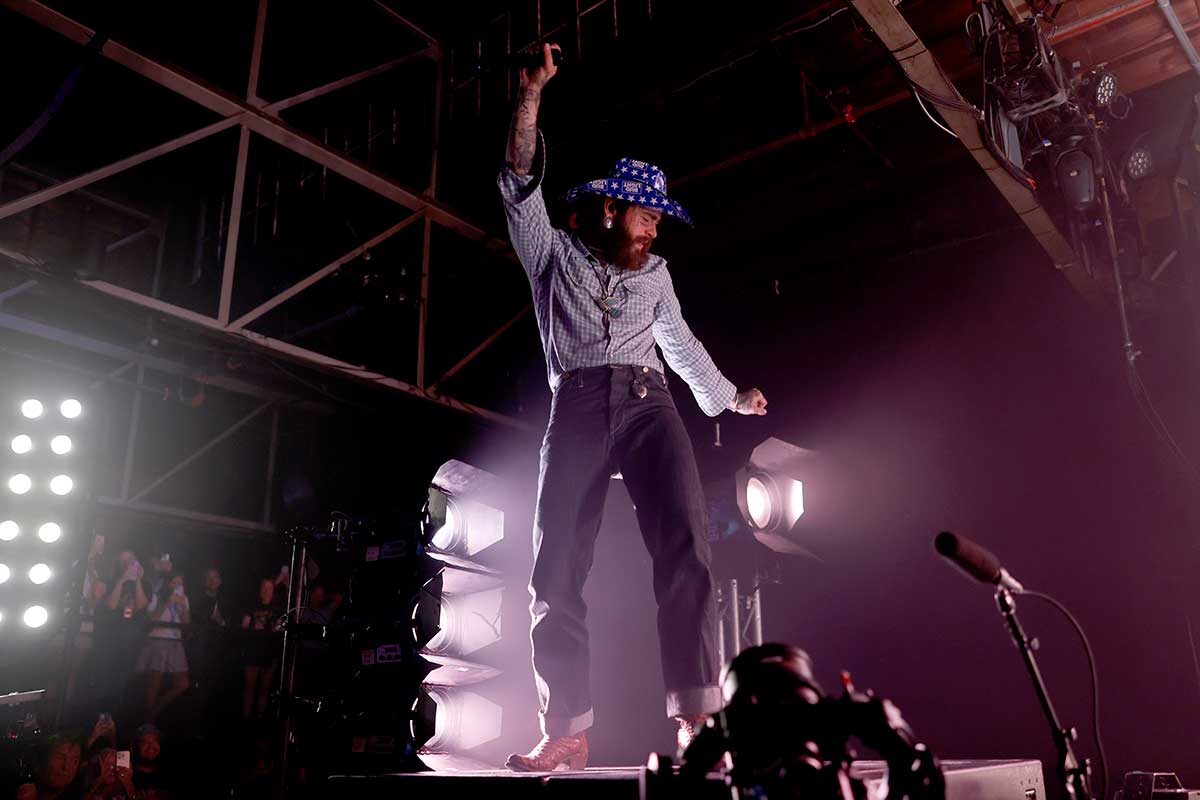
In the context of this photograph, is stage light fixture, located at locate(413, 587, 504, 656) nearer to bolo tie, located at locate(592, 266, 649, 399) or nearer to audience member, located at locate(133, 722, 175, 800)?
bolo tie, located at locate(592, 266, 649, 399)

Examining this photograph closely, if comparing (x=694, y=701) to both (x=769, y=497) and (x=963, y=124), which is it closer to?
(x=769, y=497)

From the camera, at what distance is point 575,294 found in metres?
3.11

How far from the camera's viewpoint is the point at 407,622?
183 inches

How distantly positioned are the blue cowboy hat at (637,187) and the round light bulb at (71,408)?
4.14 metres

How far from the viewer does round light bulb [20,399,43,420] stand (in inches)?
218

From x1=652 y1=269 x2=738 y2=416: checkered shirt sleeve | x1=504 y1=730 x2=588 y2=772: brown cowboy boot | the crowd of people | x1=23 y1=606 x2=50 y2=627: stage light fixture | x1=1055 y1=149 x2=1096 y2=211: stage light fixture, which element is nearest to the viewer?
x1=504 y1=730 x2=588 y2=772: brown cowboy boot

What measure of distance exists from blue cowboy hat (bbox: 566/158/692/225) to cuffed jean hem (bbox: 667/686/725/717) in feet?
5.18

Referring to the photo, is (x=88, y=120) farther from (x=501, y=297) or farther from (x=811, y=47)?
(x=811, y=47)

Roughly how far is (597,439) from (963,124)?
2.49 metres

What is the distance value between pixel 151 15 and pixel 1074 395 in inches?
291

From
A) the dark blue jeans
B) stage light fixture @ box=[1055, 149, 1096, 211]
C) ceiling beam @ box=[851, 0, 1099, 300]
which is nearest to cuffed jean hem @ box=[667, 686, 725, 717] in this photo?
the dark blue jeans

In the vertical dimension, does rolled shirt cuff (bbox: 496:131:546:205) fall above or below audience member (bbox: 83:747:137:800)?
above

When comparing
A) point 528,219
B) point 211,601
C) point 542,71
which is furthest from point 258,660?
point 542,71

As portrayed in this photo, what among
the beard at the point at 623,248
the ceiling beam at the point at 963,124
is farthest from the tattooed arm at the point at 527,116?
the ceiling beam at the point at 963,124
